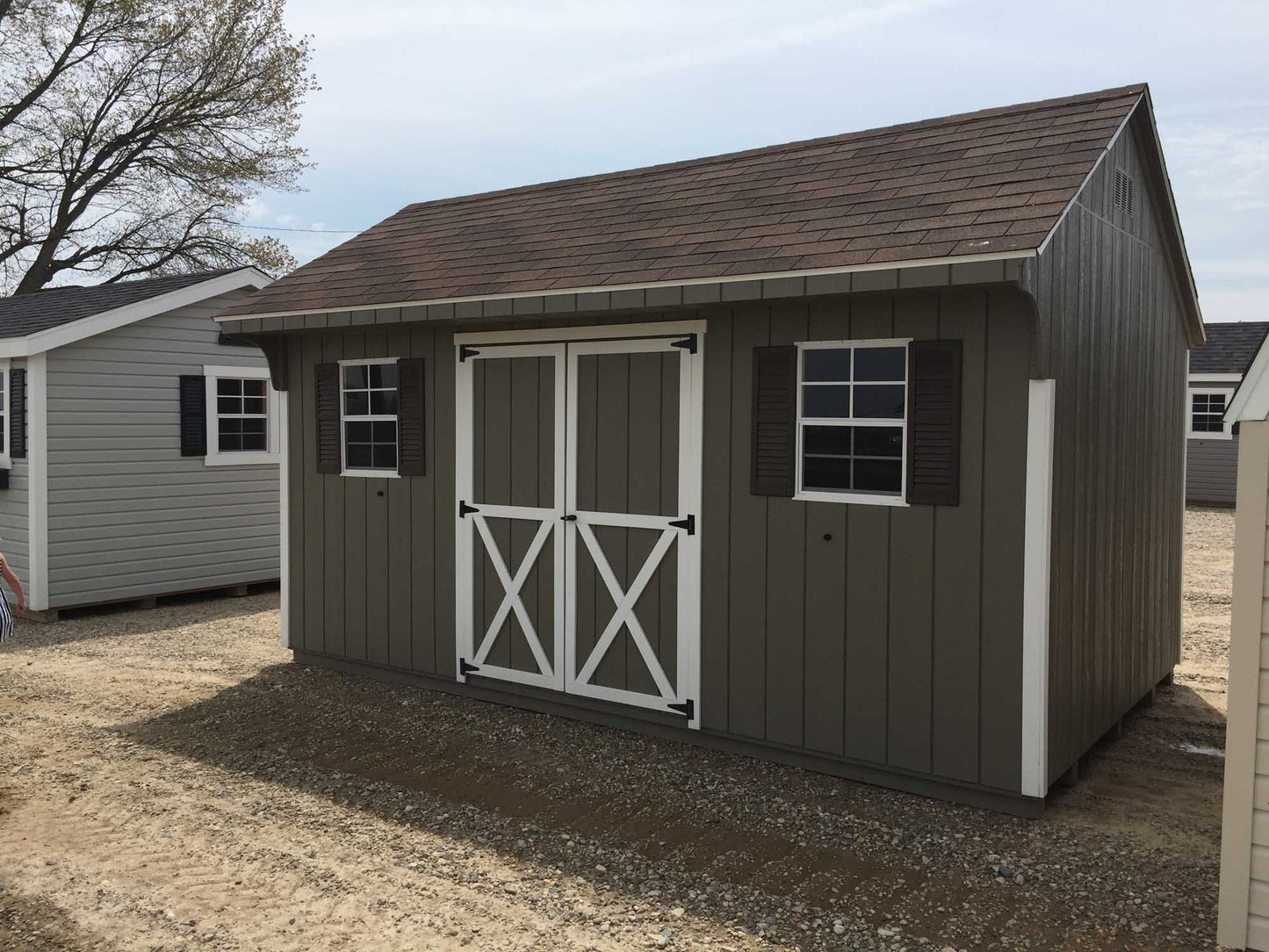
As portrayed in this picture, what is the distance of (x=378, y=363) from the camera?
728 cm

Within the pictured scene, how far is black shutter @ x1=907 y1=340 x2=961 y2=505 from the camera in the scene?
495 centimetres

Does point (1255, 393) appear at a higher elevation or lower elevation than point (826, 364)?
lower

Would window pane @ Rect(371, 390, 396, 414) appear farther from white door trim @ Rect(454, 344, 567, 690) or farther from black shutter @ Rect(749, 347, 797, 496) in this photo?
black shutter @ Rect(749, 347, 797, 496)

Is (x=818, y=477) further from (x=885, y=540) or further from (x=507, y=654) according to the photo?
(x=507, y=654)

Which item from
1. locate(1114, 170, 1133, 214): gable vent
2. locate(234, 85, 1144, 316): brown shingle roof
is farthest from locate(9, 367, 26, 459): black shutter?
locate(1114, 170, 1133, 214): gable vent

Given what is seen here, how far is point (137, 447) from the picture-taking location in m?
10.2

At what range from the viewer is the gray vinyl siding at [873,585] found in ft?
15.9

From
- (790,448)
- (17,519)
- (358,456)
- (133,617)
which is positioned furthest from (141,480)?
(790,448)

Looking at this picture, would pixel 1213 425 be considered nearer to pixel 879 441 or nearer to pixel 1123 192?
pixel 1123 192

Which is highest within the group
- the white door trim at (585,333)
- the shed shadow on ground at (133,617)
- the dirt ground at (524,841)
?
the white door trim at (585,333)

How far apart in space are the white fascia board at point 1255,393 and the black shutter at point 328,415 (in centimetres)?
572

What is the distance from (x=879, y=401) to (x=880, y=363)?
19 centimetres

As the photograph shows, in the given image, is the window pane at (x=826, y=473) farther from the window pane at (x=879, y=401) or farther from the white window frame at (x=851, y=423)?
the window pane at (x=879, y=401)

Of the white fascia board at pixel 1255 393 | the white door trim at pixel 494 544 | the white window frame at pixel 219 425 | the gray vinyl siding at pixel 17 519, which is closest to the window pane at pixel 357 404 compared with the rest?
the white door trim at pixel 494 544
